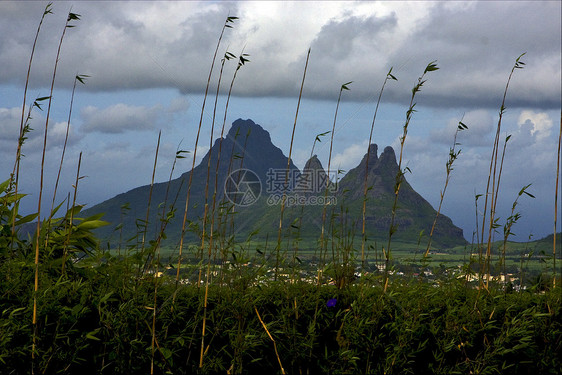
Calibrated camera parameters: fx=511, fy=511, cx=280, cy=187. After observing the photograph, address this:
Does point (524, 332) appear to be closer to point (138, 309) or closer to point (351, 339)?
point (351, 339)

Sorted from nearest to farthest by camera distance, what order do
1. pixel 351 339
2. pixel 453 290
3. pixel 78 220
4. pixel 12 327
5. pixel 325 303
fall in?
pixel 12 327 < pixel 351 339 < pixel 325 303 < pixel 453 290 < pixel 78 220

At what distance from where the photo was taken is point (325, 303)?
11.6ft

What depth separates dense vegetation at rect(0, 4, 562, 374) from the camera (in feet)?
10.4

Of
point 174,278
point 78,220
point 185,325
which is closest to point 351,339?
point 185,325

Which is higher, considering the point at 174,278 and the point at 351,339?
the point at 174,278

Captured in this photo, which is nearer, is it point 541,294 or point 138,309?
point 138,309

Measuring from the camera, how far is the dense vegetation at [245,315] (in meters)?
3.17

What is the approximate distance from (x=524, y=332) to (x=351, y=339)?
1198 mm

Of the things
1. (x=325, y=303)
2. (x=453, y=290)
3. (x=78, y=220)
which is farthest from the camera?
(x=78, y=220)

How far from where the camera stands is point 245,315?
3.30m

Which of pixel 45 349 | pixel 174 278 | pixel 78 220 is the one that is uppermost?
pixel 78 220

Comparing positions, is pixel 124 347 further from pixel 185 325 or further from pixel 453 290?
pixel 453 290

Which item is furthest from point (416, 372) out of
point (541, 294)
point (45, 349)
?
point (45, 349)

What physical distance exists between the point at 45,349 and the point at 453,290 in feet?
9.66
